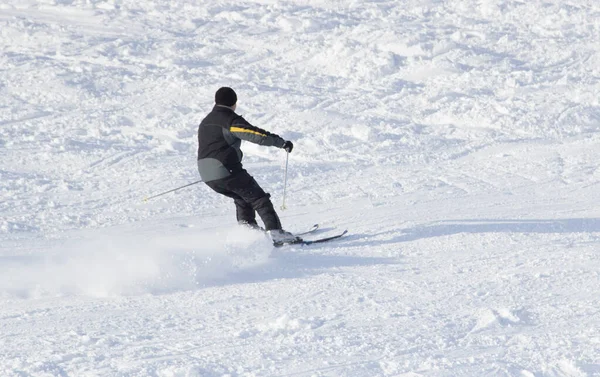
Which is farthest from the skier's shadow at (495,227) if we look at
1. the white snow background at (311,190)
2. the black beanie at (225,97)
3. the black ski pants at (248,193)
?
the black beanie at (225,97)

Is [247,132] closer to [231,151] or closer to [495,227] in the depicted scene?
[231,151]

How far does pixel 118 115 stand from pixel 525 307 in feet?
26.0

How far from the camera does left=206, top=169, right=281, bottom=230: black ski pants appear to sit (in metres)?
6.99

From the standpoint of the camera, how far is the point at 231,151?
22.5 ft

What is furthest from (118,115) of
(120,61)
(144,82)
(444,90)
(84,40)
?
(444,90)

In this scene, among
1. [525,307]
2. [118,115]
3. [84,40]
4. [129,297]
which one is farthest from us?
[84,40]

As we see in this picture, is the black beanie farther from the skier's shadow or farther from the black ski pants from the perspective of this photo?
the skier's shadow

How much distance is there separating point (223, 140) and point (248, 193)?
560 millimetres

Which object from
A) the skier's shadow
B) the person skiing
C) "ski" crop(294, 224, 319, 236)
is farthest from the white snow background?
the person skiing

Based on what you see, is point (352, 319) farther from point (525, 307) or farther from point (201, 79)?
point (201, 79)

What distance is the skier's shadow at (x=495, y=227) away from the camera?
7.44 meters

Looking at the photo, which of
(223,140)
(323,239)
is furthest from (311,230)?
(223,140)

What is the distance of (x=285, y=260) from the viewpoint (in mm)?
6777

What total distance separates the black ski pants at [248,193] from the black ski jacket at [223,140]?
0.23ft
